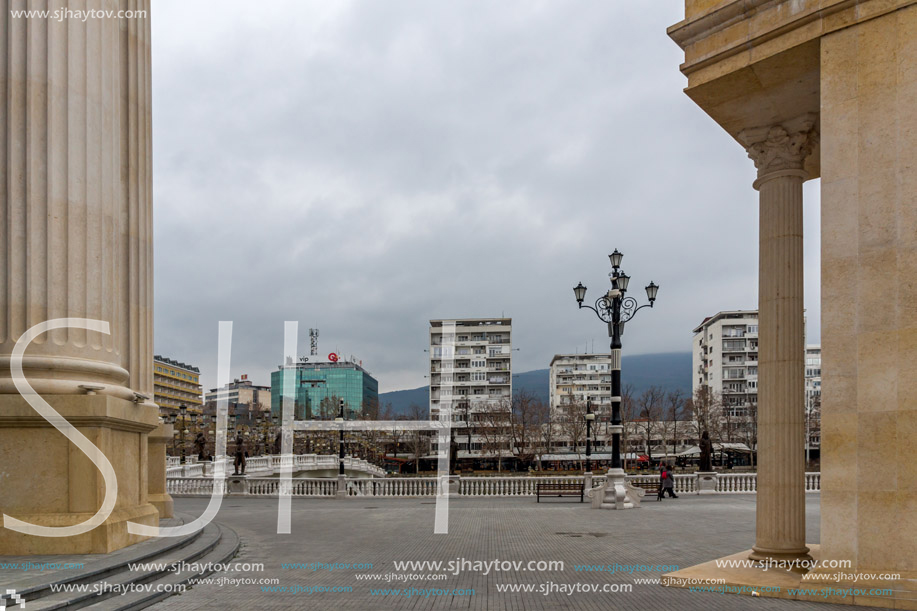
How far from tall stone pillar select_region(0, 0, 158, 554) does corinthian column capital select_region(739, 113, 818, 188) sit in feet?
34.2

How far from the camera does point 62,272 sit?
1081 cm

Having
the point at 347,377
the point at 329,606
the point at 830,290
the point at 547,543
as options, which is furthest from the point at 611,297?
the point at 347,377

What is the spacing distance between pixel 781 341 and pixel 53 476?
10.5 meters

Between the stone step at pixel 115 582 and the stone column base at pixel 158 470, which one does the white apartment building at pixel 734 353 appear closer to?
the stone column base at pixel 158 470

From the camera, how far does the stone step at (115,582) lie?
7457 millimetres

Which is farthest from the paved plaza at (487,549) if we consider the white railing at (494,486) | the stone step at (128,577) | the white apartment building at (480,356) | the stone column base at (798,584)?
the white apartment building at (480,356)

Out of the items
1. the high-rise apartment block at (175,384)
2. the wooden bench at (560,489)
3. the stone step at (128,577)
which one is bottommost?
the high-rise apartment block at (175,384)

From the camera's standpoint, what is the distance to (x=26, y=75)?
427 inches

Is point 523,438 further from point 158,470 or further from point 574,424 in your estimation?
point 158,470

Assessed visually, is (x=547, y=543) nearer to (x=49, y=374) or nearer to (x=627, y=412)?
(x=49, y=374)

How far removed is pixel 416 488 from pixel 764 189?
22.7m

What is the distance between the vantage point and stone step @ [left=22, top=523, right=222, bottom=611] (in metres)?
7.46

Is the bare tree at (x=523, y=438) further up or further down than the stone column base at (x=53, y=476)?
further down

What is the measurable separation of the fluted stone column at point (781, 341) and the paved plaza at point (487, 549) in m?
1.55
